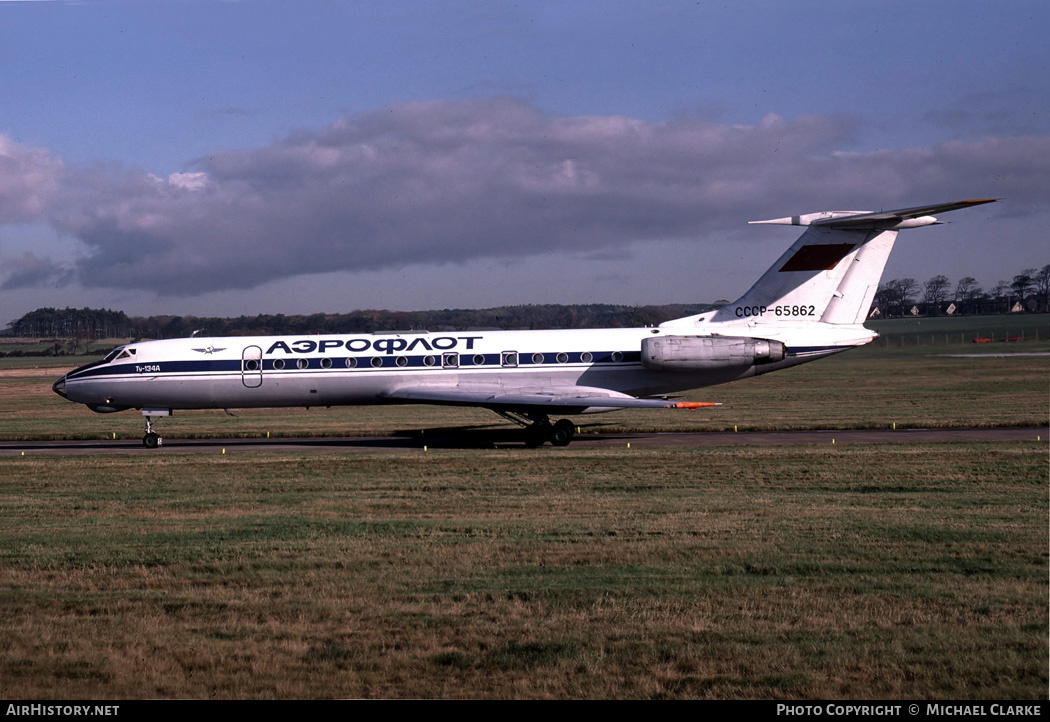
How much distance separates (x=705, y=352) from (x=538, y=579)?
55.7 feet

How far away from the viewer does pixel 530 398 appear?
82.6ft

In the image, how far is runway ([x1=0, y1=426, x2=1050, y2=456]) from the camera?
24.6 meters

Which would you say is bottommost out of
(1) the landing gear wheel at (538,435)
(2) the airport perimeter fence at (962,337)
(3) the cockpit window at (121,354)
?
(1) the landing gear wheel at (538,435)

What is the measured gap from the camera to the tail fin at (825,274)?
2603 cm

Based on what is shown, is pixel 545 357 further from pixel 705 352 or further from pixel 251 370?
pixel 251 370

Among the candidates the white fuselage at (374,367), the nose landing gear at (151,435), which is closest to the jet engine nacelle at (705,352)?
the white fuselage at (374,367)

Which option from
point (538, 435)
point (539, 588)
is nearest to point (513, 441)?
point (538, 435)

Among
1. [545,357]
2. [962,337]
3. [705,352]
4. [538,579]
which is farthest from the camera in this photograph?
[962,337]

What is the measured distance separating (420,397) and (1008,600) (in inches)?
740

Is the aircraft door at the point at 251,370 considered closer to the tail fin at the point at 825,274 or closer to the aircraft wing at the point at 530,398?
the aircraft wing at the point at 530,398

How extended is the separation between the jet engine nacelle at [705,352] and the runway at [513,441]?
2046 mm

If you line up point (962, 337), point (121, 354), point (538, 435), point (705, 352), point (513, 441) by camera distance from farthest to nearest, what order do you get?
point (962, 337)
point (121, 354)
point (513, 441)
point (705, 352)
point (538, 435)

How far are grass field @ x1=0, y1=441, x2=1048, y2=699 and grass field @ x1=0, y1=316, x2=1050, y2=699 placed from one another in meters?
0.03

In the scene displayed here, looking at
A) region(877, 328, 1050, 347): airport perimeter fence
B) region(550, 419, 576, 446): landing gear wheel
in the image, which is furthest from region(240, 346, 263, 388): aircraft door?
region(877, 328, 1050, 347): airport perimeter fence
